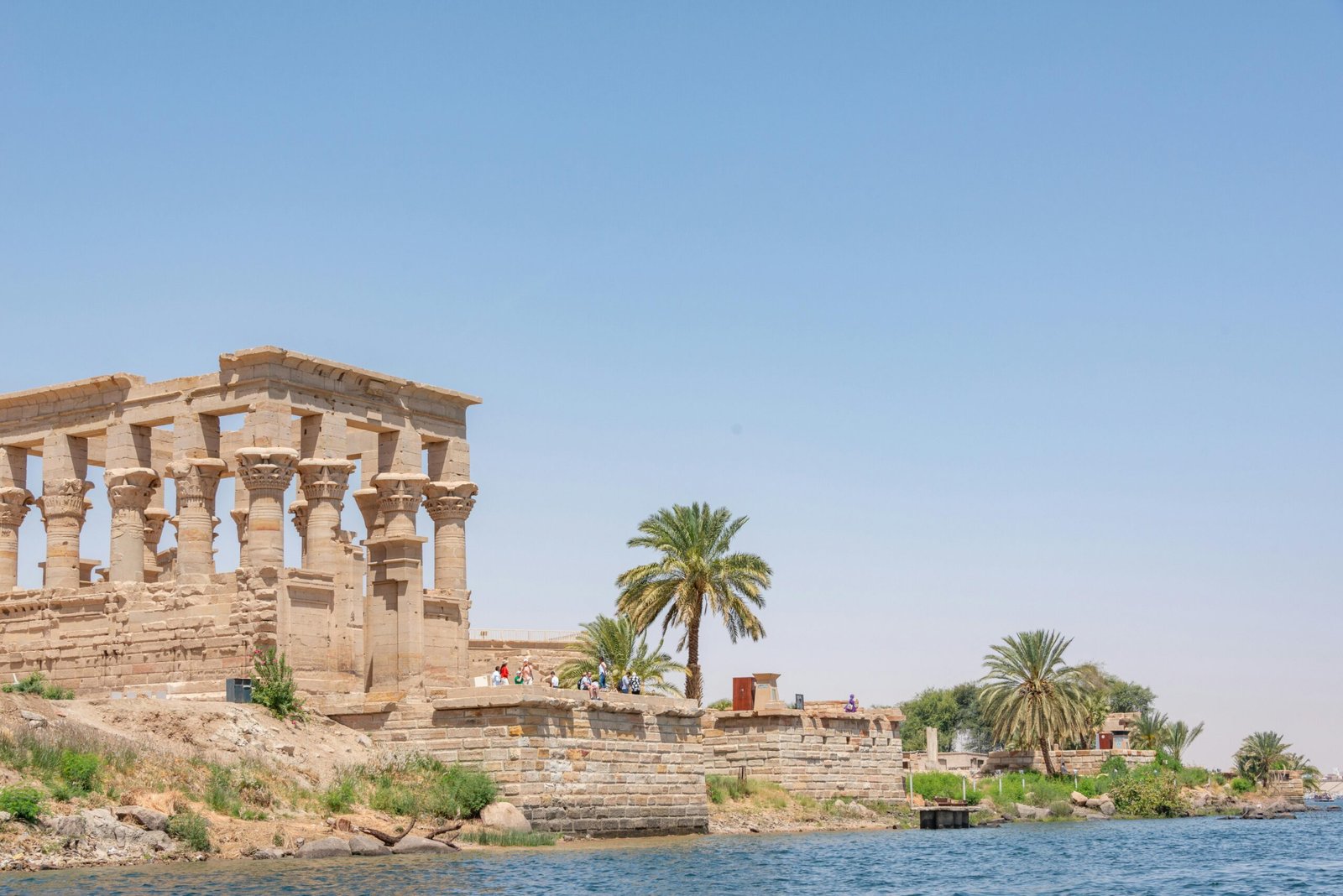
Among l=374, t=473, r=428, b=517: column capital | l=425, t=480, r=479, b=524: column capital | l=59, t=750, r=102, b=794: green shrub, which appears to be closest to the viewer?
l=59, t=750, r=102, b=794: green shrub

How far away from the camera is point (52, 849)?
25.8 metres

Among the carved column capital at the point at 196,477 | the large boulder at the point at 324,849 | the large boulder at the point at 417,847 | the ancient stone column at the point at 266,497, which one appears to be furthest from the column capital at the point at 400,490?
the large boulder at the point at 324,849

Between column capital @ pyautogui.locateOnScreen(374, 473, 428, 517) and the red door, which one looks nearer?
column capital @ pyautogui.locateOnScreen(374, 473, 428, 517)

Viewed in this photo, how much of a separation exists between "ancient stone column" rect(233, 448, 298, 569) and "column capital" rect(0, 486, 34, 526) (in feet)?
25.8

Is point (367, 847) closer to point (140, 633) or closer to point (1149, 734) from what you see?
point (140, 633)

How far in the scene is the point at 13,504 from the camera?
41438 millimetres

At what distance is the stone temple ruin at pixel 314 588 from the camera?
35.0 metres

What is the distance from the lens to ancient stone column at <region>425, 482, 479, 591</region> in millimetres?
40500

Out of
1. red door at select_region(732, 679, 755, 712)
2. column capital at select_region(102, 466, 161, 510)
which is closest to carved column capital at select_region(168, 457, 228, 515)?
column capital at select_region(102, 466, 161, 510)

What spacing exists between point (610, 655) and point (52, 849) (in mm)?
22343

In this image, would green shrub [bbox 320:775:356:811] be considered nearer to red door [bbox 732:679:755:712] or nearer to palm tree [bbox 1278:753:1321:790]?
red door [bbox 732:679:755:712]

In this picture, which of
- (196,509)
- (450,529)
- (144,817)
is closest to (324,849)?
(144,817)

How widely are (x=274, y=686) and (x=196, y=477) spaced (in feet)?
20.0

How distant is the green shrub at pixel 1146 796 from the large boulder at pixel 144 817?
37.1 metres
